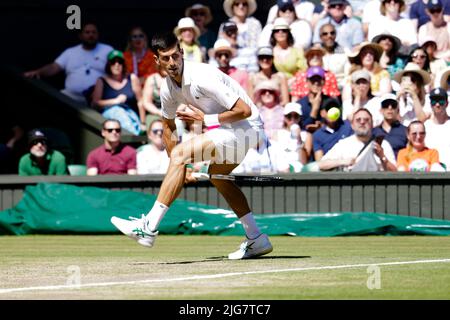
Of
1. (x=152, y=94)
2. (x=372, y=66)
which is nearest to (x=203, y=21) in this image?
(x=152, y=94)

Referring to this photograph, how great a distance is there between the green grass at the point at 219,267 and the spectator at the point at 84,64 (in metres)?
4.91

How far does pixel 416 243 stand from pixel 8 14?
11250 mm

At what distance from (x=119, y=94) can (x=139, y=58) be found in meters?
1.14

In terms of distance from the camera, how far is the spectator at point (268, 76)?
64.7ft

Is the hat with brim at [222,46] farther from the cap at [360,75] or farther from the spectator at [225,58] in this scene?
the cap at [360,75]

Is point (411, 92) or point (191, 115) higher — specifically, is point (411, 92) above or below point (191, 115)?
above

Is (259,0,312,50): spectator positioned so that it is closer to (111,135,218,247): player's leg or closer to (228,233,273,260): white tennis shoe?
(228,233,273,260): white tennis shoe

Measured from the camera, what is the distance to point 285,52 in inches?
808

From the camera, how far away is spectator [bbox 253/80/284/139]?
19.1 metres

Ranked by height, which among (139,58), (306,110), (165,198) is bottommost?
(165,198)

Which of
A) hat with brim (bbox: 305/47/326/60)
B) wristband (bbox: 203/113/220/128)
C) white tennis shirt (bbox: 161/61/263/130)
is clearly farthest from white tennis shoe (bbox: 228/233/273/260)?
hat with brim (bbox: 305/47/326/60)

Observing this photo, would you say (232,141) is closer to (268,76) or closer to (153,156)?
(153,156)
